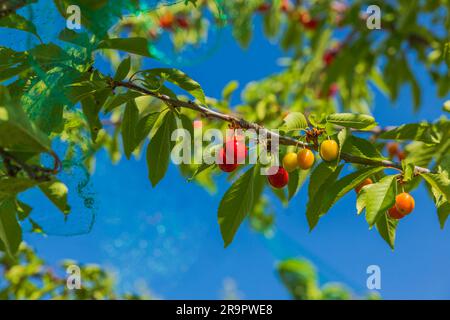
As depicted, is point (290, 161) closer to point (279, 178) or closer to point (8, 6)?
Result: point (279, 178)

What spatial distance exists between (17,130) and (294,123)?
58 cm

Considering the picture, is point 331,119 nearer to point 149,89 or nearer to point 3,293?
point 149,89

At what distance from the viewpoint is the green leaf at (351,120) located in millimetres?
1261

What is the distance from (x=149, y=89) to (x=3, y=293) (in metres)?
1.76

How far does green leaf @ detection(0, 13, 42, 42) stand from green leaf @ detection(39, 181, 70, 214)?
297 millimetres

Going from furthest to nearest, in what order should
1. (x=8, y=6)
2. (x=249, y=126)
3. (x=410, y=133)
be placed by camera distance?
(x=410, y=133), (x=249, y=126), (x=8, y=6)

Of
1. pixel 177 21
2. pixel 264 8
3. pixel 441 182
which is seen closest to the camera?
pixel 441 182

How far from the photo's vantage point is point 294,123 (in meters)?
1.25

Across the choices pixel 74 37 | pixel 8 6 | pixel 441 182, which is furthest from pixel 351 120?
pixel 8 6

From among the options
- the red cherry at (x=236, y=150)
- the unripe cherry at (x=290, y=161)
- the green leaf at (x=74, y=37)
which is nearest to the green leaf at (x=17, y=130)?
the green leaf at (x=74, y=37)

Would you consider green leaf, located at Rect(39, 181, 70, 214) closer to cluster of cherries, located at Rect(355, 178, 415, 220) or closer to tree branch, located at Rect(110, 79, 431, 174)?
tree branch, located at Rect(110, 79, 431, 174)

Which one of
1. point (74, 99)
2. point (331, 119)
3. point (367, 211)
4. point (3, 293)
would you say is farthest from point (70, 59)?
point (3, 293)

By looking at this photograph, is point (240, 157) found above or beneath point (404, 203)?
above

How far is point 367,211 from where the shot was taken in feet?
3.63
